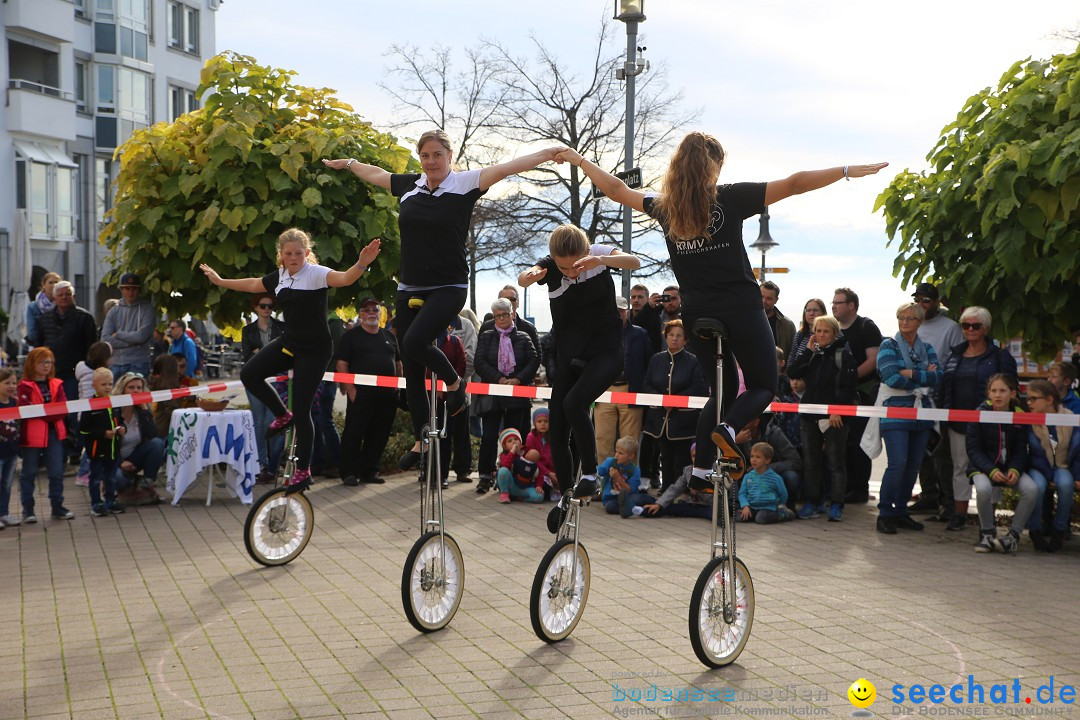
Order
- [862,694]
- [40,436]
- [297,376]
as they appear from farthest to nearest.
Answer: [40,436], [297,376], [862,694]

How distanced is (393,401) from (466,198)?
6595 millimetres

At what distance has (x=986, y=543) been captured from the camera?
9539mm

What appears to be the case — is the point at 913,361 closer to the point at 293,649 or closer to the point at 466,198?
the point at 466,198

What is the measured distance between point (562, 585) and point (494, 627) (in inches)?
22.0

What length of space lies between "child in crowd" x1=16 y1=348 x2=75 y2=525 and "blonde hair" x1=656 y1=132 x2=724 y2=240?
22.5 feet

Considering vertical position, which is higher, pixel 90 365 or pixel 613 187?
pixel 613 187

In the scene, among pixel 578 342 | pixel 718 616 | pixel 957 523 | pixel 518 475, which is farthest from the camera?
pixel 518 475

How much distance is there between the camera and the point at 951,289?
10039 mm

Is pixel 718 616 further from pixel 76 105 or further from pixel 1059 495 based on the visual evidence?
pixel 76 105

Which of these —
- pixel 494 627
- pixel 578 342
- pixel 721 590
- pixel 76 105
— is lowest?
pixel 494 627

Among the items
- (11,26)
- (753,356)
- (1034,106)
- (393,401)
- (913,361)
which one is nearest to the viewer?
(753,356)

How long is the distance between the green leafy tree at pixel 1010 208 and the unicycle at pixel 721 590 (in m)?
4.46

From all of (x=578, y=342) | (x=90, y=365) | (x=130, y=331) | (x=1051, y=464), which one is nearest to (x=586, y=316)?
(x=578, y=342)

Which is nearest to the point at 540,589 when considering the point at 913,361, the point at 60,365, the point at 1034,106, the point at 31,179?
the point at 913,361
